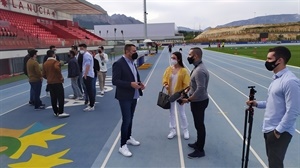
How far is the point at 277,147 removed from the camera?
271 cm

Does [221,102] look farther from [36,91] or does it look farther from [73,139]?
[36,91]

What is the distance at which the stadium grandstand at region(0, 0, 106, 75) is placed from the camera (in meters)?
16.7

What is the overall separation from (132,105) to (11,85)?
36.2ft

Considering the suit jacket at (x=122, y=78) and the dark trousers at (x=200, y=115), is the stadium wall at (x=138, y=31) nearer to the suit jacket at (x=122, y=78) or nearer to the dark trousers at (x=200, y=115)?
the suit jacket at (x=122, y=78)

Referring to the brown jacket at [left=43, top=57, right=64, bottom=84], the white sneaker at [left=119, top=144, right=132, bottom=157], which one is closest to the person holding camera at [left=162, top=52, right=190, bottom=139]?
the white sneaker at [left=119, top=144, right=132, bottom=157]

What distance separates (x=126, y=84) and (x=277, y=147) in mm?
2408

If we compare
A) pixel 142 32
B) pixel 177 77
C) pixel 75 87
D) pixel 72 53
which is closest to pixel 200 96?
pixel 177 77

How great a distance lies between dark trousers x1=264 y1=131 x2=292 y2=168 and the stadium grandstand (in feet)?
53.8

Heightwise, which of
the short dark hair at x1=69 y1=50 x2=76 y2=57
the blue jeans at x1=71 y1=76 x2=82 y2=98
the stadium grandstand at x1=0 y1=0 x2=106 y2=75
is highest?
the stadium grandstand at x1=0 y1=0 x2=106 y2=75

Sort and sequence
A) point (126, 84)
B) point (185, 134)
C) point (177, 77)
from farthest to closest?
point (185, 134) < point (177, 77) < point (126, 84)

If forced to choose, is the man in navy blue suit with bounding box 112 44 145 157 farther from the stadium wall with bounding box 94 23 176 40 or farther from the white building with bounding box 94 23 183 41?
the stadium wall with bounding box 94 23 176 40

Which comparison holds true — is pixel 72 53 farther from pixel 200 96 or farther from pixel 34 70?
pixel 200 96

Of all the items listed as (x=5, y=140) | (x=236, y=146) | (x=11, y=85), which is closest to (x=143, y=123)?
(x=236, y=146)

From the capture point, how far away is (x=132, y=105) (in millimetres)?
4562
